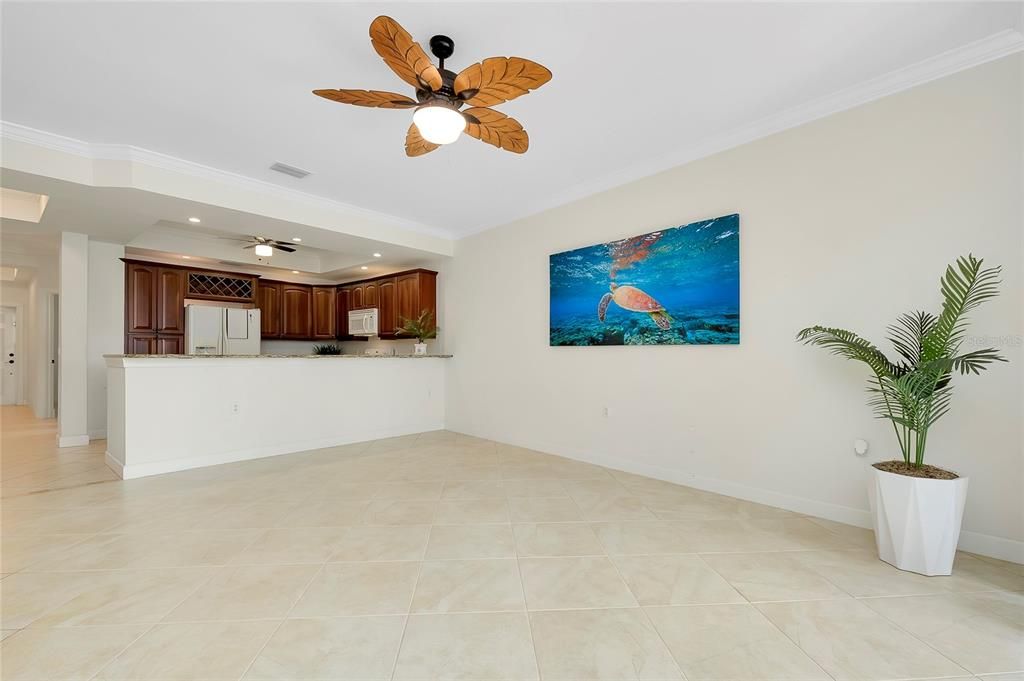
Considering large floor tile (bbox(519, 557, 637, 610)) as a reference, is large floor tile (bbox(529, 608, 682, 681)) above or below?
above

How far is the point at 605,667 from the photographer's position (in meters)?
1.48

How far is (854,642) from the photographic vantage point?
1.61 meters

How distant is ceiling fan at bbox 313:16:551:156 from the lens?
1.91m

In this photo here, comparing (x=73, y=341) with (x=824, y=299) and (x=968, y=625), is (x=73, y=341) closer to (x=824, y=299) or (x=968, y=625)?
(x=824, y=299)

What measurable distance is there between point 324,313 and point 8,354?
8.07m

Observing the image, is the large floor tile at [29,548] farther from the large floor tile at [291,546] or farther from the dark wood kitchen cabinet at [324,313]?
the dark wood kitchen cabinet at [324,313]

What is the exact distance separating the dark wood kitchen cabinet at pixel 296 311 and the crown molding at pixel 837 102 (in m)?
5.81

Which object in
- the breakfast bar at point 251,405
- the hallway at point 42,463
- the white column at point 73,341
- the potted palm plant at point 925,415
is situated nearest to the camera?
the potted palm plant at point 925,415

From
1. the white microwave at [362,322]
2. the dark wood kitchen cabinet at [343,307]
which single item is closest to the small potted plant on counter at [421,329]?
the white microwave at [362,322]

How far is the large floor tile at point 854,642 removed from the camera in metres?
1.47

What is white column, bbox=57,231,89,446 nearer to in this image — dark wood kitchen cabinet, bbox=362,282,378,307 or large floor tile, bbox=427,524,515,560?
dark wood kitchen cabinet, bbox=362,282,378,307

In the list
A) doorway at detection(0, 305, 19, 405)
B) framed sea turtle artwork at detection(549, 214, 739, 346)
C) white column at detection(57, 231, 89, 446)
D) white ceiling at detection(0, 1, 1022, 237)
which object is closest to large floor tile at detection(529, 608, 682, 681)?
framed sea turtle artwork at detection(549, 214, 739, 346)

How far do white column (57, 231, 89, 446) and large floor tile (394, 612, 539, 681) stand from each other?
581 centimetres

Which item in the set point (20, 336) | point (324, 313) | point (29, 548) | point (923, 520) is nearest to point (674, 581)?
point (923, 520)
